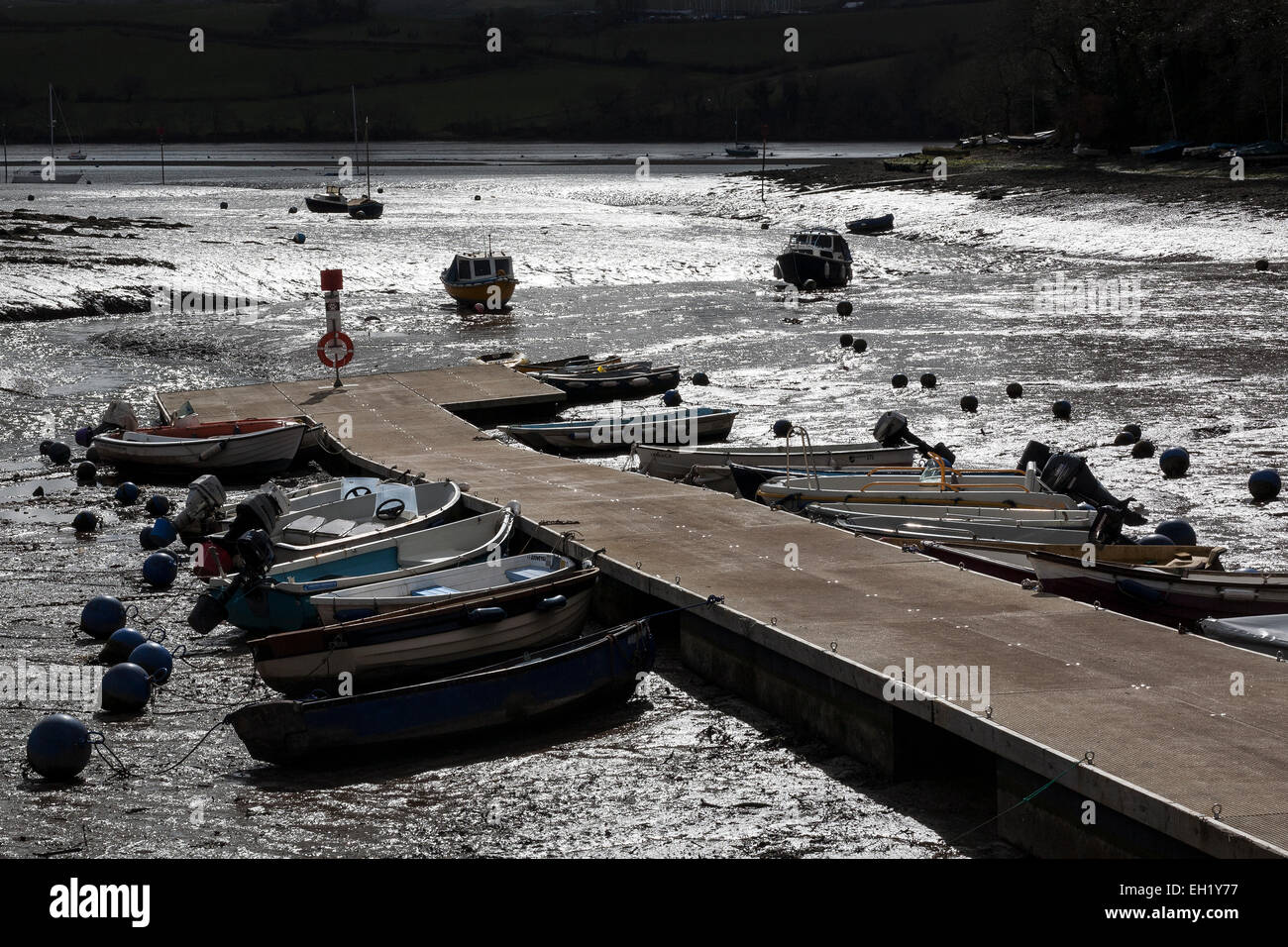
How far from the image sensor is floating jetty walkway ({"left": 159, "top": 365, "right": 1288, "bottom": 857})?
10219 mm

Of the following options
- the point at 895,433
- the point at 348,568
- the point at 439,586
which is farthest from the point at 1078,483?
the point at 348,568

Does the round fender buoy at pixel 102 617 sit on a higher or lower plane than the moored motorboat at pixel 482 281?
lower

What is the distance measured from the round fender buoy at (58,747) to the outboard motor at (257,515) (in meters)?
5.04

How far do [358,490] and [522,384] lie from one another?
465 inches

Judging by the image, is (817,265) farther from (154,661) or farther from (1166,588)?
(154,661)

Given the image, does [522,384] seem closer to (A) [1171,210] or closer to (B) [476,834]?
(B) [476,834]

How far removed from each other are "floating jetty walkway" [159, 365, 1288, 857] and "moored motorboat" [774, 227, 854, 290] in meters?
33.0

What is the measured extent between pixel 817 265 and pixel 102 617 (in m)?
39.8

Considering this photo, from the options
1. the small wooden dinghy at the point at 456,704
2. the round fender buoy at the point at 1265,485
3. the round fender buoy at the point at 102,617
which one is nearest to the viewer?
the small wooden dinghy at the point at 456,704

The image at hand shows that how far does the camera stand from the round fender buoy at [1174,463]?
23.6m

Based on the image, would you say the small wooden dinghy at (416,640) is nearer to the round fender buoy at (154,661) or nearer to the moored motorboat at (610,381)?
the round fender buoy at (154,661)

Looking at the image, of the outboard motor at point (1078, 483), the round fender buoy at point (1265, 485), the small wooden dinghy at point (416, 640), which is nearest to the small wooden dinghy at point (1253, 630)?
the outboard motor at point (1078, 483)

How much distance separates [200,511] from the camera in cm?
2086
